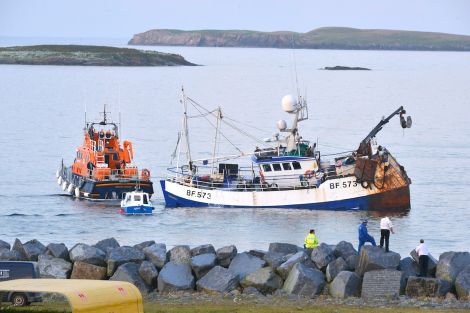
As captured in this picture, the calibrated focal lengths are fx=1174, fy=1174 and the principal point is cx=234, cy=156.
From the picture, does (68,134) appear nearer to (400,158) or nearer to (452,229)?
(400,158)

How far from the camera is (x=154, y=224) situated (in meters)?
50.3

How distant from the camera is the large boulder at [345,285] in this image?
26281mm

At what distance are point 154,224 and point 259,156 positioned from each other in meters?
6.19

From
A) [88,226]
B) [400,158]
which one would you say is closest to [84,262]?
[88,226]

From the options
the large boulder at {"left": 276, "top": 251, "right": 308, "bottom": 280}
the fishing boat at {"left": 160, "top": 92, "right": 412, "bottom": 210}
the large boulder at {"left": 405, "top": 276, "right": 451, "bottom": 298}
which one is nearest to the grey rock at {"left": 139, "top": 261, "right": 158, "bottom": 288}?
the large boulder at {"left": 276, "top": 251, "right": 308, "bottom": 280}

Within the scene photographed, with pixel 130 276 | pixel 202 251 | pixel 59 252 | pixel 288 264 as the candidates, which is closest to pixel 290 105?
pixel 202 251

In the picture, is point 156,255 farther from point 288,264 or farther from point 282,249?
point 282,249

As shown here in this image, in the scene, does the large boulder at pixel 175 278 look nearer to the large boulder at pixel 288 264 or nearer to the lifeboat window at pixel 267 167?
the large boulder at pixel 288 264

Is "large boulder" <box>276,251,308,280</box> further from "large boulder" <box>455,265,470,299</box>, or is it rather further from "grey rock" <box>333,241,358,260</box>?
"large boulder" <box>455,265,470,299</box>

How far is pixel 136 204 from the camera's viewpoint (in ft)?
171

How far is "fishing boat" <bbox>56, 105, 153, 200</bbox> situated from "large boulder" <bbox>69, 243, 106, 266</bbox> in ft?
82.5

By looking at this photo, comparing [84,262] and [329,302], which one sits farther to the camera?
[84,262]

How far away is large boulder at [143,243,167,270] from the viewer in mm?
28969

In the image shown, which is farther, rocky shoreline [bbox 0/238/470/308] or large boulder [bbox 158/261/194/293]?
large boulder [bbox 158/261/194/293]
